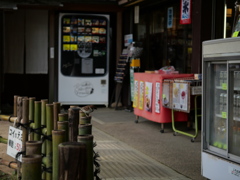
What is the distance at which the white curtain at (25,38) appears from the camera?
14.1 metres

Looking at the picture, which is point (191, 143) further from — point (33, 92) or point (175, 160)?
point (33, 92)

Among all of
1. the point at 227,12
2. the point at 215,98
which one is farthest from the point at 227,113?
the point at 227,12

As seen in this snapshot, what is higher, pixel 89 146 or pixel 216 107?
pixel 216 107

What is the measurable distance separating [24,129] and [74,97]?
27.1 feet

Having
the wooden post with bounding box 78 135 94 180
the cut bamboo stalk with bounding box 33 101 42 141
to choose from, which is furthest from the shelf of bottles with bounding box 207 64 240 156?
the wooden post with bounding box 78 135 94 180

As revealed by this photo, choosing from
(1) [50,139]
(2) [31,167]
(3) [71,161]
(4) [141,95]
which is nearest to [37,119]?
(1) [50,139]

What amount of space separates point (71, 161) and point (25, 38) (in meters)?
12.3

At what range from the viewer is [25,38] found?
14203 mm

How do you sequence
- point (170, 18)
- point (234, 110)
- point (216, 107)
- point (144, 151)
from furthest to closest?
point (170, 18) < point (144, 151) < point (216, 107) < point (234, 110)

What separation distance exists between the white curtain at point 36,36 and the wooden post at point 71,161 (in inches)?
→ 477

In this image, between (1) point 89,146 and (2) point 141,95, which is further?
(2) point 141,95

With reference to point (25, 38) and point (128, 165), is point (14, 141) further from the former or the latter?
point (25, 38)

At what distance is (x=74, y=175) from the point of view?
2.40 meters

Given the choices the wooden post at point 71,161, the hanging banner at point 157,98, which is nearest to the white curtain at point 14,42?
the hanging banner at point 157,98
